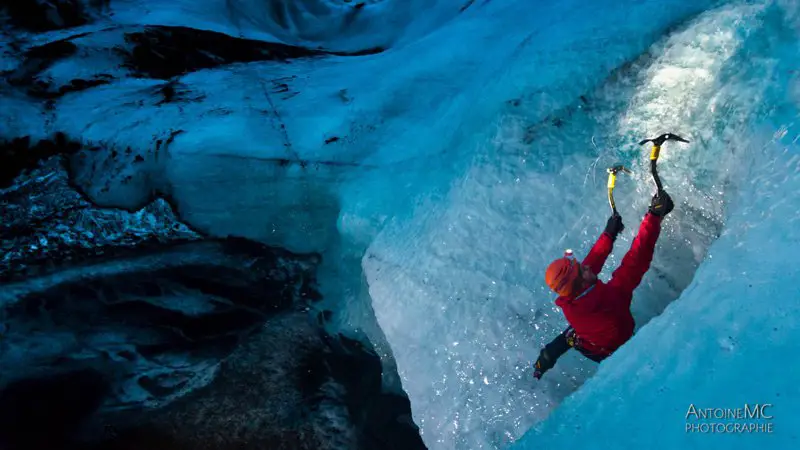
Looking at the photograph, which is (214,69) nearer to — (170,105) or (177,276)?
(170,105)

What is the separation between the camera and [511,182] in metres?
3.29

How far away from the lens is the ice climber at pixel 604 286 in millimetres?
2311

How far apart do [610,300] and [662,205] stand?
497 mm

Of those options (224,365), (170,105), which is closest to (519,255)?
(224,365)

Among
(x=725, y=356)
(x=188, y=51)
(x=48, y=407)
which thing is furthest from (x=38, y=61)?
(x=725, y=356)

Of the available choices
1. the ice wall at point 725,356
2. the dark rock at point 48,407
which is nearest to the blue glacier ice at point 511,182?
the ice wall at point 725,356

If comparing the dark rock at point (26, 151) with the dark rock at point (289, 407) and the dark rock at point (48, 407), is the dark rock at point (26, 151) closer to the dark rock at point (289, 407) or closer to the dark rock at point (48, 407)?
the dark rock at point (48, 407)

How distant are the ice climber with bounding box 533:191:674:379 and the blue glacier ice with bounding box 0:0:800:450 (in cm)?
22

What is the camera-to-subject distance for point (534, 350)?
2.94 metres

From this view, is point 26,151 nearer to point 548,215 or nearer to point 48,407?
point 48,407

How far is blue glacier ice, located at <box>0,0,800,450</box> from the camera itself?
74.5 inches

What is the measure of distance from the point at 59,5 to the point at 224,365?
4325mm

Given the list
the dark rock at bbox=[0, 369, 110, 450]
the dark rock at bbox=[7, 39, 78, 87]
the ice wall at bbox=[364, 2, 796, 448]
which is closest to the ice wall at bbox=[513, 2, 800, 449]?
the ice wall at bbox=[364, 2, 796, 448]

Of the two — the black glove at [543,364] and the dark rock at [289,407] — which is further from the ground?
the black glove at [543,364]
